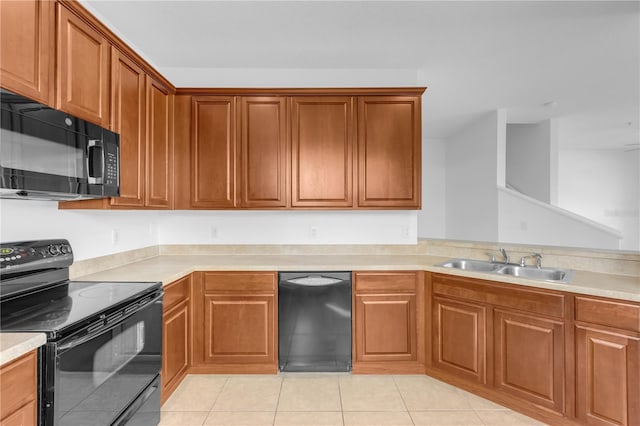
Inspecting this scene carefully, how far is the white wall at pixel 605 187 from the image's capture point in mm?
7461

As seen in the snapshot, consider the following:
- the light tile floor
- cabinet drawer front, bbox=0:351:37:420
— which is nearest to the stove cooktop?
cabinet drawer front, bbox=0:351:37:420

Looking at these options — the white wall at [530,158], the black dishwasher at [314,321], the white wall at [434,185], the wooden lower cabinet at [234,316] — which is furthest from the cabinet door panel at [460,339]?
the white wall at [434,185]

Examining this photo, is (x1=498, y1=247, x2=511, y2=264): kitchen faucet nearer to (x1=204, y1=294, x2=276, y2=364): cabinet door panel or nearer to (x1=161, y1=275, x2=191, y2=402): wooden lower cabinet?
(x1=204, y1=294, x2=276, y2=364): cabinet door panel

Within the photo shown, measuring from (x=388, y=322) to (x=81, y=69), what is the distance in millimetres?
2619

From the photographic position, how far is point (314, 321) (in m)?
2.61

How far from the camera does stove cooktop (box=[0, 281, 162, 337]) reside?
52.4 inches

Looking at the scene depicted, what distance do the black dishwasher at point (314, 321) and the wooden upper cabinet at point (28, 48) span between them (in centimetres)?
184

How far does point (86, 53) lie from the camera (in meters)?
1.82

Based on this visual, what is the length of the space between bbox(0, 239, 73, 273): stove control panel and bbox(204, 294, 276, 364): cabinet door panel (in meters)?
1.01

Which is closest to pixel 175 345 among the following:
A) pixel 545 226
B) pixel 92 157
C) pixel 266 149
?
pixel 92 157

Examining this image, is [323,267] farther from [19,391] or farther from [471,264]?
[19,391]

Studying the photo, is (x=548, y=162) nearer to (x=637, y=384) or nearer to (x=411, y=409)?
(x=637, y=384)

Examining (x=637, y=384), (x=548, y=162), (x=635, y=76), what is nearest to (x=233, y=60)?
(x=637, y=384)

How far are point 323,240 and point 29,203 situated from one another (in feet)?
7.19
